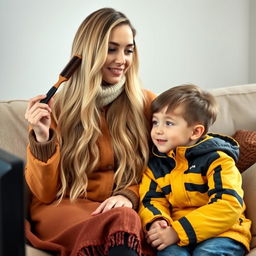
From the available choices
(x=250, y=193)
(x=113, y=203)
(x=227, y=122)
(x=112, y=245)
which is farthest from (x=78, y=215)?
(x=227, y=122)

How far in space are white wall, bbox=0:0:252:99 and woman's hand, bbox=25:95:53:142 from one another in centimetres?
65

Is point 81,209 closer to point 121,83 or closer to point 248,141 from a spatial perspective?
point 121,83

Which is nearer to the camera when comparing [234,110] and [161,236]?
[161,236]

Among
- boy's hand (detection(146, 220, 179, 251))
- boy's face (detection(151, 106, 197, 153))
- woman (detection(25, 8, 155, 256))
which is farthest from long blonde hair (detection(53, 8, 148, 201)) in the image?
boy's hand (detection(146, 220, 179, 251))

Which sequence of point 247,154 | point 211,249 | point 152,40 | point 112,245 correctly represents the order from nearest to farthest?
1. point 112,245
2. point 211,249
3. point 247,154
4. point 152,40

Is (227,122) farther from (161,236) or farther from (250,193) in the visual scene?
(161,236)

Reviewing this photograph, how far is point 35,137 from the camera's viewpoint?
143 centimetres

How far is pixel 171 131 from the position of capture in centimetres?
150

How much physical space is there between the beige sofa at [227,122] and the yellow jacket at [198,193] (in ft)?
0.30

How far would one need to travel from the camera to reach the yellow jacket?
4.49ft

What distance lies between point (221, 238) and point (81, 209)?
0.44m

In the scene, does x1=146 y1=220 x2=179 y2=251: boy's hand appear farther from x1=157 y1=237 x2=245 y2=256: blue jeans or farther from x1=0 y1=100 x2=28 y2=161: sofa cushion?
x1=0 y1=100 x2=28 y2=161: sofa cushion

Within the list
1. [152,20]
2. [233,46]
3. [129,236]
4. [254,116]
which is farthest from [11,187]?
[233,46]

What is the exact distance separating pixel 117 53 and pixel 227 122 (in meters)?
0.59
